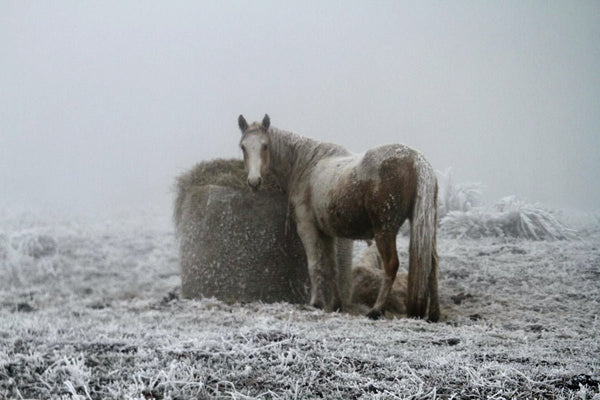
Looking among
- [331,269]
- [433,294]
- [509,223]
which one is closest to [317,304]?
[331,269]

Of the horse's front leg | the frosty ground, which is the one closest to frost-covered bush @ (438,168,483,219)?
the frosty ground

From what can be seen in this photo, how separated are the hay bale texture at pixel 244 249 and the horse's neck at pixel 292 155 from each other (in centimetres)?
21

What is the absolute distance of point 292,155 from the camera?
5.81 metres

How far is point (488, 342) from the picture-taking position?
11.3 ft

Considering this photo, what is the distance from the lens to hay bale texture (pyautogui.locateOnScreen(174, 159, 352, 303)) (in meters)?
5.68

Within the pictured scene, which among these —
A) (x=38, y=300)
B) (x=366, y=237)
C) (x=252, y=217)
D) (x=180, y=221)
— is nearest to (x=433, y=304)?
(x=366, y=237)

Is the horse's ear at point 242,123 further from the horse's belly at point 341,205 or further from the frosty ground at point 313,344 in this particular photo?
the frosty ground at point 313,344

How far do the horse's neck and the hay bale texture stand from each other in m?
0.21

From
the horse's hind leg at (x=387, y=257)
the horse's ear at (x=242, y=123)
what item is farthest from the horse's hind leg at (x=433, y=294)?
the horse's ear at (x=242, y=123)

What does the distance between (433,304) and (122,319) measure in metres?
2.41

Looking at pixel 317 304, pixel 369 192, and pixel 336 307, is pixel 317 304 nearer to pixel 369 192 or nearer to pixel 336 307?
pixel 336 307

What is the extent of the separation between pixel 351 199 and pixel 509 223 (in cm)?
432

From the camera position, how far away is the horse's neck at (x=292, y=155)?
5742 mm

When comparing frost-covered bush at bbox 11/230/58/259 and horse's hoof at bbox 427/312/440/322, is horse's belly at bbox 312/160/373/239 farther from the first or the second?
frost-covered bush at bbox 11/230/58/259
